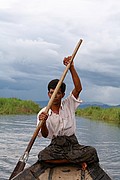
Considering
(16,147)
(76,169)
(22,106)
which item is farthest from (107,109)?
(76,169)

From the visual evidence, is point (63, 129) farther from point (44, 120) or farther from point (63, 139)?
point (44, 120)

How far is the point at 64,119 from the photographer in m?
4.61

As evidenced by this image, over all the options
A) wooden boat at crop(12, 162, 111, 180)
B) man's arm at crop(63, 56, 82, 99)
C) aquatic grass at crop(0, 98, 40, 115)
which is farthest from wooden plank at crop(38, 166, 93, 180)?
aquatic grass at crop(0, 98, 40, 115)

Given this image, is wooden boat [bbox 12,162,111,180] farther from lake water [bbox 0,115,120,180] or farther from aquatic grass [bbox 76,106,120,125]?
aquatic grass [bbox 76,106,120,125]

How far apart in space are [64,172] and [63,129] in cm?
75

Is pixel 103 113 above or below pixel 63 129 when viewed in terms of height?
below

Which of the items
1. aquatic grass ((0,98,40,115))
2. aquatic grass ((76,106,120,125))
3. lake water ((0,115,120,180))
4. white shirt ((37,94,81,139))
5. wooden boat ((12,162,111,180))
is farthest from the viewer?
aquatic grass ((0,98,40,115))

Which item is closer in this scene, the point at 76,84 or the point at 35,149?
the point at 76,84

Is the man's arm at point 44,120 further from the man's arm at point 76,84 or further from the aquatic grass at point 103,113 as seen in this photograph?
the aquatic grass at point 103,113

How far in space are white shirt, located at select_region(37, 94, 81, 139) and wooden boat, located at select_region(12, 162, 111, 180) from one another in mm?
603

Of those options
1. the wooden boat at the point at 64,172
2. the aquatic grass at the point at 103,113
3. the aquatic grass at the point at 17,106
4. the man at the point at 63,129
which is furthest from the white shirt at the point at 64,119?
the aquatic grass at the point at 17,106

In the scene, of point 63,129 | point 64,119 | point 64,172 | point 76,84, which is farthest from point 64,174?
point 76,84

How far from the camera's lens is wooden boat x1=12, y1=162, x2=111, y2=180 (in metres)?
5.01

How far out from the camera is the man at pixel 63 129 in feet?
15.2
